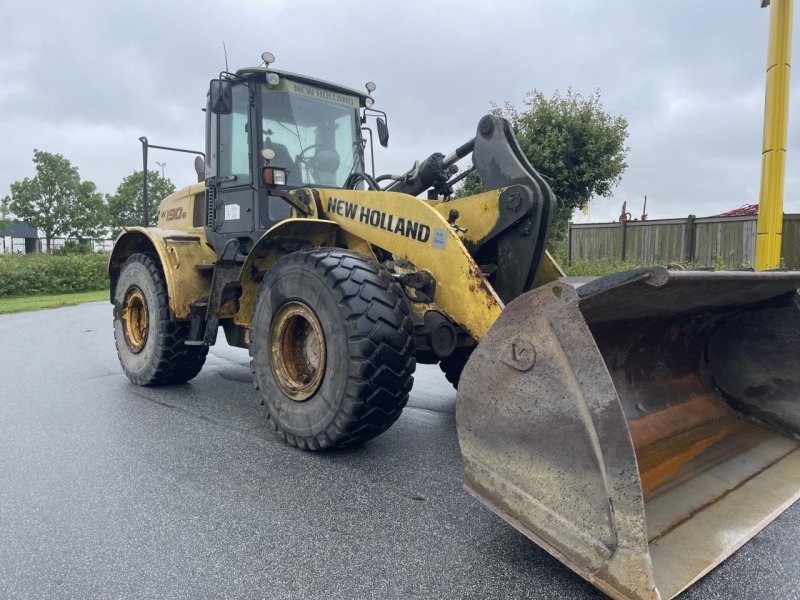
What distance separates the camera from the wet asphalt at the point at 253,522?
7.29 feet

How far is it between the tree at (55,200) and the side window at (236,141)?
117ft

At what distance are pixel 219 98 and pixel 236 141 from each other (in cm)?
55

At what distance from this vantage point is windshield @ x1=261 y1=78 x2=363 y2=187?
4.64 meters

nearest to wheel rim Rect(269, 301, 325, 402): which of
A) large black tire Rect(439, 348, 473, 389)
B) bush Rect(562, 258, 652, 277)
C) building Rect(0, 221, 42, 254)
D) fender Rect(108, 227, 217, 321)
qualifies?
large black tire Rect(439, 348, 473, 389)

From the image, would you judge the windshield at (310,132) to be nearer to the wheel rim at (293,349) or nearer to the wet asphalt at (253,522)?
the wheel rim at (293,349)

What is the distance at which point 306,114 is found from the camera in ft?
15.7

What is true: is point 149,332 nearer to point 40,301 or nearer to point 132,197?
point 40,301

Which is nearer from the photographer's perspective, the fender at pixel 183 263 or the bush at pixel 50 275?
the fender at pixel 183 263

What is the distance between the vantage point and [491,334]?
2.28m

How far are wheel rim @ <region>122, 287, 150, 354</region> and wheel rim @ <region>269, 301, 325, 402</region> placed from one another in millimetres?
2477

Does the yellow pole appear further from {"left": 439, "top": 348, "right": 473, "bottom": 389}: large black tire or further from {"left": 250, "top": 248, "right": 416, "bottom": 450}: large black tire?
{"left": 250, "top": 248, "right": 416, "bottom": 450}: large black tire

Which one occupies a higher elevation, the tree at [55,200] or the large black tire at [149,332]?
the tree at [55,200]

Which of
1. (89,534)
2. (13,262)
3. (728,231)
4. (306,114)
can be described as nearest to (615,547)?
(89,534)

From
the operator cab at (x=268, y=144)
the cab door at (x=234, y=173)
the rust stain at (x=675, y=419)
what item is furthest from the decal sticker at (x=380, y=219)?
the rust stain at (x=675, y=419)
